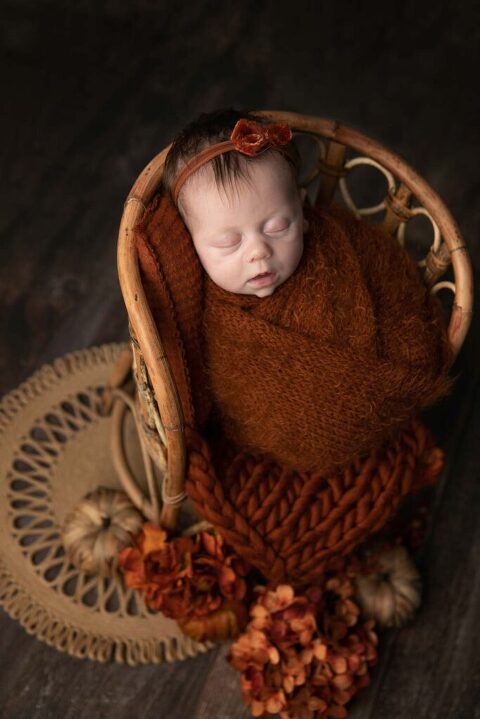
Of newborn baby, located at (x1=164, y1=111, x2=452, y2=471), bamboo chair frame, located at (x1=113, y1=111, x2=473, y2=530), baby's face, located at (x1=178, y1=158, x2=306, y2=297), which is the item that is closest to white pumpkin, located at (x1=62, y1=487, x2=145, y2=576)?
bamboo chair frame, located at (x1=113, y1=111, x2=473, y2=530)

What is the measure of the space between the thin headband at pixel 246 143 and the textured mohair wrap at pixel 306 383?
8 centimetres

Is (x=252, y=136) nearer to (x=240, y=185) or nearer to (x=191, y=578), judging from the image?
(x=240, y=185)

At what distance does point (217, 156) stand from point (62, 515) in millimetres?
786

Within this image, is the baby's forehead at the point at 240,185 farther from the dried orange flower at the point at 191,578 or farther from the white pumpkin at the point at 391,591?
the white pumpkin at the point at 391,591

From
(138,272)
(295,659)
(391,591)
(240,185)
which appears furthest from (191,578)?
(240,185)

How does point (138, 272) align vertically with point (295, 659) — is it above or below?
above

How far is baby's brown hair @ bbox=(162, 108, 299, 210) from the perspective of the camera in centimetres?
108

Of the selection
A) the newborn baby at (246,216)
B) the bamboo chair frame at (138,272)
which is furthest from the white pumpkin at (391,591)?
the newborn baby at (246,216)

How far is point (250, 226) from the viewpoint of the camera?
1.10 meters

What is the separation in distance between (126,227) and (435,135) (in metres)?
1.15

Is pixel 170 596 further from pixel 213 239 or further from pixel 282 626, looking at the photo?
pixel 213 239

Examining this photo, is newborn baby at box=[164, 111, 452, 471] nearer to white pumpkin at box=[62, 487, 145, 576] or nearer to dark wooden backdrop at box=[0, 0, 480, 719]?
white pumpkin at box=[62, 487, 145, 576]

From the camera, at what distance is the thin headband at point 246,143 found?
106 cm

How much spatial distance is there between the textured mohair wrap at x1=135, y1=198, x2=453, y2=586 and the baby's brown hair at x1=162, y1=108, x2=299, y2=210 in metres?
0.06
